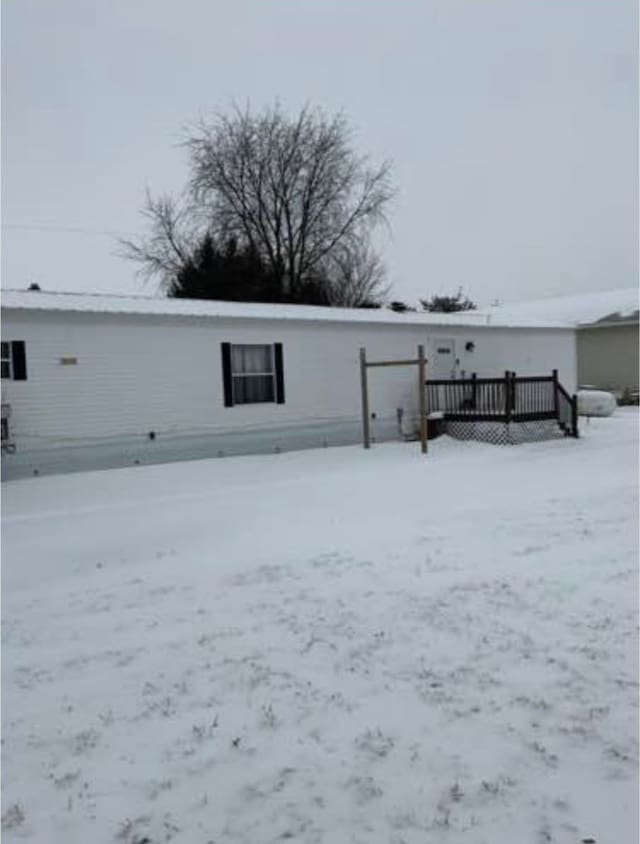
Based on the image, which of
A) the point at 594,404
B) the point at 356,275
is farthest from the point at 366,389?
the point at 356,275

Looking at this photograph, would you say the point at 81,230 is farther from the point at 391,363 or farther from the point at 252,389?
the point at 391,363

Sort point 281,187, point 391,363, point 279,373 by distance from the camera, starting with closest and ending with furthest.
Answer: point 391,363 < point 279,373 < point 281,187

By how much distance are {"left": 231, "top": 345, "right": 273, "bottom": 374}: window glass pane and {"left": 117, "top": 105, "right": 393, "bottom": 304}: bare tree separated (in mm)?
15542

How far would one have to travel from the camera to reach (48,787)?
9.36 ft

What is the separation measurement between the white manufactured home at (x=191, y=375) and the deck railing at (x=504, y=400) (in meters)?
0.76

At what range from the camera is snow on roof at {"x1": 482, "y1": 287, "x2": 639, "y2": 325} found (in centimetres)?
2656

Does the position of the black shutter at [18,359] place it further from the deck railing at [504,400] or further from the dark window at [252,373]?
the deck railing at [504,400]

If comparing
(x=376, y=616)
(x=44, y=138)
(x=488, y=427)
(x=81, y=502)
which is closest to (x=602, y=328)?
(x=488, y=427)

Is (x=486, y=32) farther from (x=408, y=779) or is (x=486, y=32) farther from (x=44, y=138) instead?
(x=408, y=779)

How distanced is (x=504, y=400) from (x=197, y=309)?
19.8 ft

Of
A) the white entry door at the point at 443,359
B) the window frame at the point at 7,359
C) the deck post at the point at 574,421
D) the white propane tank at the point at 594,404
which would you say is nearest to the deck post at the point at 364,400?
the white entry door at the point at 443,359

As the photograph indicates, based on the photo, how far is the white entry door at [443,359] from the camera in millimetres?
16734

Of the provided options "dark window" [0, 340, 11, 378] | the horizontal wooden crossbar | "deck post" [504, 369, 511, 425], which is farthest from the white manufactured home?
"deck post" [504, 369, 511, 425]

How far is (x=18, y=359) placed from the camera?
447 inches
